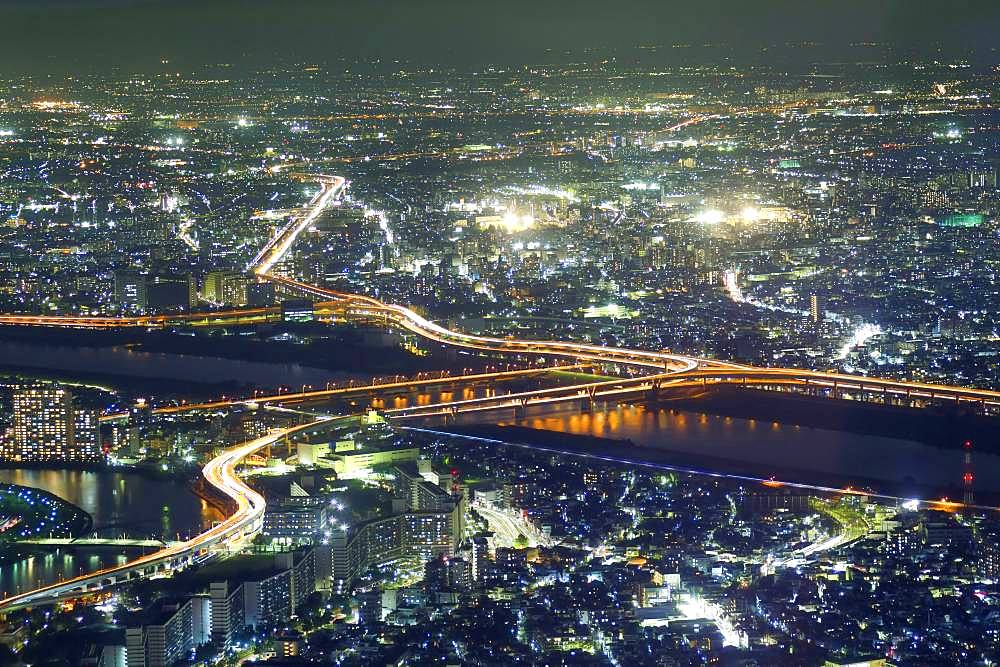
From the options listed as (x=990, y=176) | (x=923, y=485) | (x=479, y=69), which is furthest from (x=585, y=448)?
(x=479, y=69)

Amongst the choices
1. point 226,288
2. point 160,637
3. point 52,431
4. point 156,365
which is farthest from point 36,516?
point 226,288

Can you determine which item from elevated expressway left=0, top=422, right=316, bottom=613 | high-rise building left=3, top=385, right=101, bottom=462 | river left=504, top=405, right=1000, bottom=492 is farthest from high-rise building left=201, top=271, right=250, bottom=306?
elevated expressway left=0, top=422, right=316, bottom=613

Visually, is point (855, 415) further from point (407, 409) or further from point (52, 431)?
point (52, 431)

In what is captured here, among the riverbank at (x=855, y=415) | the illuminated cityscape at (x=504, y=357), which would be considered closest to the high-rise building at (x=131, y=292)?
the illuminated cityscape at (x=504, y=357)

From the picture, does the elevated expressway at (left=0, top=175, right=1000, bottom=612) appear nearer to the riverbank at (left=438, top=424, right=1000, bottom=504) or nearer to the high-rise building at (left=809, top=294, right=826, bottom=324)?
the riverbank at (left=438, top=424, right=1000, bottom=504)

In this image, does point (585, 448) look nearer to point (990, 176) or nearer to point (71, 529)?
point (71, 529)

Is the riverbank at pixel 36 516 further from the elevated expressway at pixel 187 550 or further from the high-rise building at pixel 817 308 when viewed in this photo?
the high-rise building at pixel 817 308
